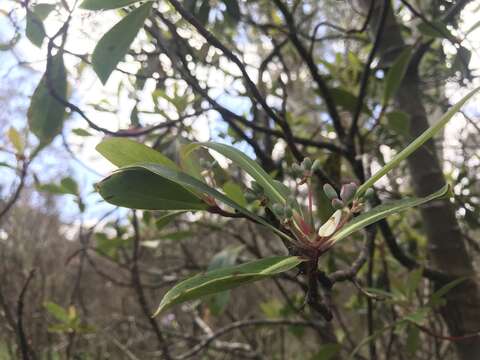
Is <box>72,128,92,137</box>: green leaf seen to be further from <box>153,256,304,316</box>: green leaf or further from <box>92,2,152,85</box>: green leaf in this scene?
<box>153,256,304,316</box>: green leaf

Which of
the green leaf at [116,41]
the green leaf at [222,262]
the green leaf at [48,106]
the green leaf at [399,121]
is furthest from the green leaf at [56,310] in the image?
the green leaf at [399,121]

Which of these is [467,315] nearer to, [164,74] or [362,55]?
[164,74]

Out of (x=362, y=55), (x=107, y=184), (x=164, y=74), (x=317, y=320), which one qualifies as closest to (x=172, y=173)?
(x=107, y=184)

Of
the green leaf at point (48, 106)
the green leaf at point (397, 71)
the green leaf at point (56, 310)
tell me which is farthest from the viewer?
the green leaf at point (56, 310)

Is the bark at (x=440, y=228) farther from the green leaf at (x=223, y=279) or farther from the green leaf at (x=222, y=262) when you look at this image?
the green leaf at (x=223, y=279)

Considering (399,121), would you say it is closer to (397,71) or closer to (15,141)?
(397,71)

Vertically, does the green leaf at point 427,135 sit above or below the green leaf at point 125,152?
below

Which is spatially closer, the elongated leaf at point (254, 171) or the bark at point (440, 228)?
the elongated leaf at point (254, 171)
